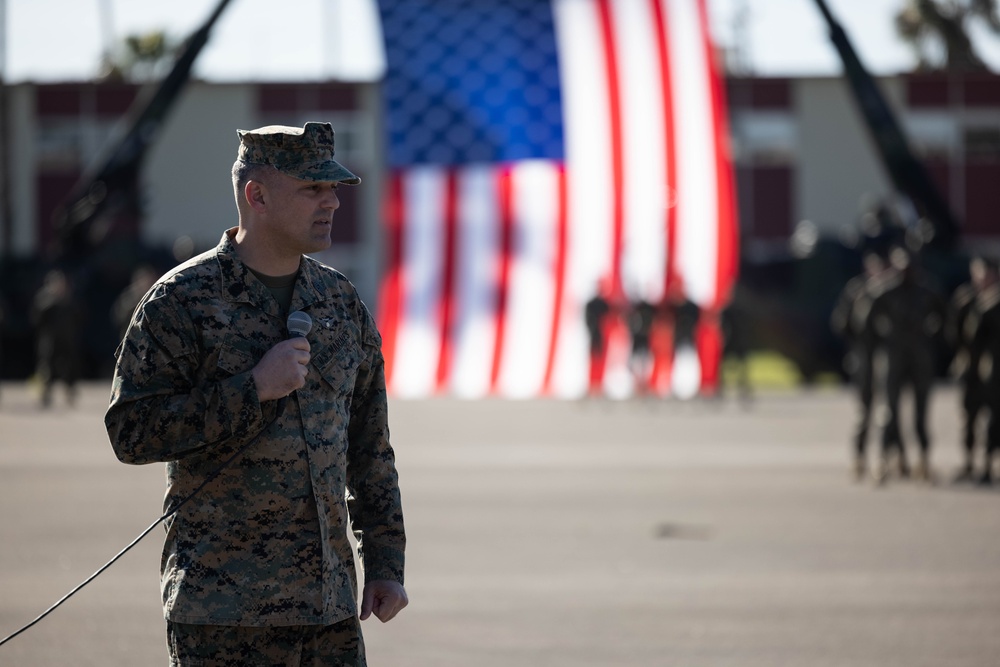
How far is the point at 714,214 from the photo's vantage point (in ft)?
86.8

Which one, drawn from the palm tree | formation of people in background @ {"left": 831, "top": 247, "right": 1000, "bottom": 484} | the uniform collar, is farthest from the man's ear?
the palm tree

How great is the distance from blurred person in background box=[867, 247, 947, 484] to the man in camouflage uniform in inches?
400

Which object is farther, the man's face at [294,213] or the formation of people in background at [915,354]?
the formation of people in background at [915,354]

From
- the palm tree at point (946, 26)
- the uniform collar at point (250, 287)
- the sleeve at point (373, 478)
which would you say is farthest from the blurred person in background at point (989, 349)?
the palm tree at point (946, 26)

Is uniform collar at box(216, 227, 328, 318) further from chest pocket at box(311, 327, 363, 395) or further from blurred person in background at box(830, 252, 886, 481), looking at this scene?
blurred person in background at box(830, 252, 886, 481)

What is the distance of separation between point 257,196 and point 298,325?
0.35 metres

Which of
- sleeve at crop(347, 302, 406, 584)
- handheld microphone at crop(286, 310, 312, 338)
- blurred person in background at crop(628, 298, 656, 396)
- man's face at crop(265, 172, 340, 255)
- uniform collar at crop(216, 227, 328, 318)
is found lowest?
blurred person in background at crop(628, 298, 656, 396)

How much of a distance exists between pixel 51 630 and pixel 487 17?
905 inches

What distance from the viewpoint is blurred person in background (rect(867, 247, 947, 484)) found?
13.2 metres

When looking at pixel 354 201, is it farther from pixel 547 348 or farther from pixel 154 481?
pixel 154 481

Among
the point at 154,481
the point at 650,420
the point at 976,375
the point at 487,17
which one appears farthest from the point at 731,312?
the point at 154,481

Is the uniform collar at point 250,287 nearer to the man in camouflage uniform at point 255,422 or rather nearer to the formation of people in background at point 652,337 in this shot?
the man in camouflage uniform at point 255,422

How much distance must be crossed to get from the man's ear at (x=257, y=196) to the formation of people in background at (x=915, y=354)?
10.3m

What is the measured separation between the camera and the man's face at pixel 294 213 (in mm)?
3566
